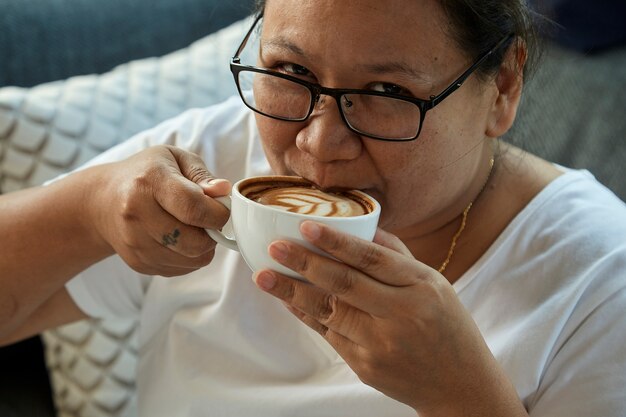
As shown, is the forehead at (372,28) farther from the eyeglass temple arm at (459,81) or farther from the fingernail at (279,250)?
the fingernail at (279,250)

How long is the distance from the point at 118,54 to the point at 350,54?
1.14m

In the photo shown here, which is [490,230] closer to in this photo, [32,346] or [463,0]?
[463,0]

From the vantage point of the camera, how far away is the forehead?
104 centimetres

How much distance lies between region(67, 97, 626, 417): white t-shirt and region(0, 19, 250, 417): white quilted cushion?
0.15 m

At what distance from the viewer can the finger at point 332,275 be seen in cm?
88

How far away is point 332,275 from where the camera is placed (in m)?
0.88

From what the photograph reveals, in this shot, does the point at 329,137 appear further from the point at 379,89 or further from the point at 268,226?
the point at 268,226

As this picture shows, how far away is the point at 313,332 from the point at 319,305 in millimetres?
431

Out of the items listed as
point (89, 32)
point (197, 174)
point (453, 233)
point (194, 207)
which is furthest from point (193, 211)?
point (89, 32)

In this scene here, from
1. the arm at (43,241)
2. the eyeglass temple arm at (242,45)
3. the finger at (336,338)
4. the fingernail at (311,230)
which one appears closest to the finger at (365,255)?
the fingernail at (311,230)

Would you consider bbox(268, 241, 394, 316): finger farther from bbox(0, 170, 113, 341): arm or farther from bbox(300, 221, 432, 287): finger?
bbox(0, 170, 113, 341): arm

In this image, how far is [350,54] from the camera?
1.05 metres

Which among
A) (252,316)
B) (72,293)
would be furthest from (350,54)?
(72,293)

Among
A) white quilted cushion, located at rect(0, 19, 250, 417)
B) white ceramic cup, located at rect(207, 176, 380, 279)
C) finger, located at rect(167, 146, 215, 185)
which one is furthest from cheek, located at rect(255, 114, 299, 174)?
white quilted cushion, located at rect(0, 19, 250, 417)
